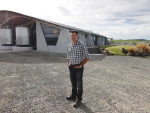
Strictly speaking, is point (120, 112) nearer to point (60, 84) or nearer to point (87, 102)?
point (87, 102)

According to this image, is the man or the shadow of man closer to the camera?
the shadow of man

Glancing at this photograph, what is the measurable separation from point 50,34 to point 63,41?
255 cm

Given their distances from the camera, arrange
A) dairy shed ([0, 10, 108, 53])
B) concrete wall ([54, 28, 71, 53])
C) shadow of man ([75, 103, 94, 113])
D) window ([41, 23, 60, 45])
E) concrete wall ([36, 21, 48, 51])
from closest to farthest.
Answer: shadow of man ([75, 103, 94, 113])
concrete wall ([54, 28, 71, 53])
dairy shed ([0, 10, 108, 53])
window ([41, 23, 60, 45])
concrete wall ([36, 21, 48, 51])

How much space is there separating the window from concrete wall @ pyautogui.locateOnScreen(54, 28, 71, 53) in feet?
2.22

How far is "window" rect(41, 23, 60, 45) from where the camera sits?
69.1 ft

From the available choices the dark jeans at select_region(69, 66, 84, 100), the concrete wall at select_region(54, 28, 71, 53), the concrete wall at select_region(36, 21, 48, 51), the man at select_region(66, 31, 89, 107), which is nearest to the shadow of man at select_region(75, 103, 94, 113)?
the man at select_region(66, 31, 89, 107)

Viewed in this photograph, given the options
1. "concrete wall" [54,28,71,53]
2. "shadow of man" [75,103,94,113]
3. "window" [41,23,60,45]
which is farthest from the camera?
"window" [41,23,60,45]

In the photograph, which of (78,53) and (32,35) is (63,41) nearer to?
(32,35)

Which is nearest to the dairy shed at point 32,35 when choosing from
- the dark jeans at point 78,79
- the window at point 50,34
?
the window at point 50,34

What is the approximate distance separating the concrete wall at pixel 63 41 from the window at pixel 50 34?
68 cm

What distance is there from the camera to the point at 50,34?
2145 centimetres

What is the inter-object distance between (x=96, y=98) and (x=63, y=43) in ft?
52.8

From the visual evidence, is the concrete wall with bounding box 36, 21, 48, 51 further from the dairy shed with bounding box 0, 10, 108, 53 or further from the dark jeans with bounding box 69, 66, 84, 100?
the dark jeans with bounding box 69, 66, 84, 100

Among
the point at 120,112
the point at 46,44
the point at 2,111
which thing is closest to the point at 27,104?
the point at 2,111
